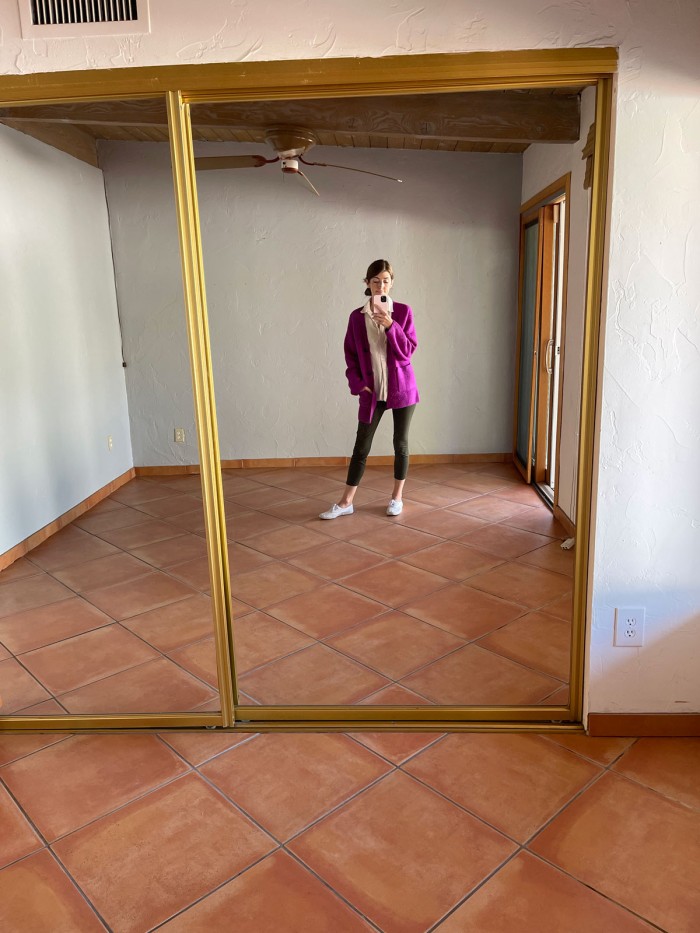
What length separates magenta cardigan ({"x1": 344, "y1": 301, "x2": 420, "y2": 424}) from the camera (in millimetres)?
2840

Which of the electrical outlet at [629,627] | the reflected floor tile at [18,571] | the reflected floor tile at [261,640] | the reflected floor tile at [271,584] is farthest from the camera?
the reflected floor tile at [18,571]

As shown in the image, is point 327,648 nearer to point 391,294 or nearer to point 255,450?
point 391,294

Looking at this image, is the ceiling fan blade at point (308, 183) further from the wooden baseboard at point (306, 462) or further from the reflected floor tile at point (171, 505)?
the reflected floor tile at point (171, 505)

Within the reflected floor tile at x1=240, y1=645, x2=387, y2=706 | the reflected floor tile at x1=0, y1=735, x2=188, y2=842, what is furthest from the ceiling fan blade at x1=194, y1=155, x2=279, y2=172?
the reflected floor tile at x1=0, y1=735, x2=188, y2=842

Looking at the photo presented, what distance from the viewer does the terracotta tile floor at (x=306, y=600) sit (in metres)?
2.21

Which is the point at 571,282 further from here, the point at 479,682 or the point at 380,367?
the point at 479,682

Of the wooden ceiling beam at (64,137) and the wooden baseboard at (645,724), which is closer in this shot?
the wooden baseboard at (645,724)

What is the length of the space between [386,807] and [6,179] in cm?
339

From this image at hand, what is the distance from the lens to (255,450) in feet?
13.8

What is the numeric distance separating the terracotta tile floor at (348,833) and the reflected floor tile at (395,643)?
394 millimetres

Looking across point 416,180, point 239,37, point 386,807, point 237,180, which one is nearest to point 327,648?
point 386,807

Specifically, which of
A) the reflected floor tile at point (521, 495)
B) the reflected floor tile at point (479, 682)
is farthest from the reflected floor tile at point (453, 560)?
the reflected floor tile at point (479, 682)

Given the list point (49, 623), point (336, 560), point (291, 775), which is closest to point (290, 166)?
point (336, 560)

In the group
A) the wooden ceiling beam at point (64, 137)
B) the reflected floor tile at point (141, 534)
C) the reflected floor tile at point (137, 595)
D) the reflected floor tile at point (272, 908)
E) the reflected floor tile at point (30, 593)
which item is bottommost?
the reflected floor tile at point (272, 908)
